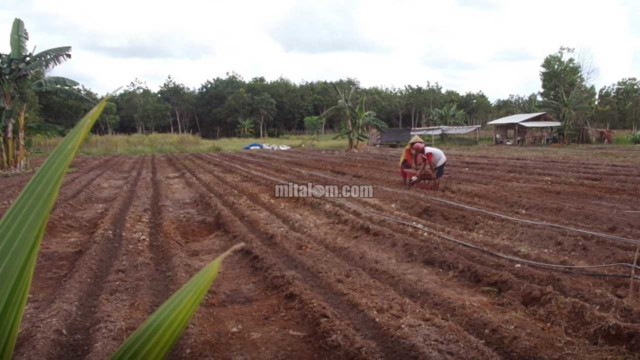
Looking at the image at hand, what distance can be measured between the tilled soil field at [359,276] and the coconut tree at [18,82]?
7.02 m

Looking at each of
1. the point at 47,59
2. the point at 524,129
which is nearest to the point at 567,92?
the point at 524,129

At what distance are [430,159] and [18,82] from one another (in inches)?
541

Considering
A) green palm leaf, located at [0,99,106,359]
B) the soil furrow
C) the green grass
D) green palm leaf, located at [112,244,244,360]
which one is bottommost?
the soil furrow

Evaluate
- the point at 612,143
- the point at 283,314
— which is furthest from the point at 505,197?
the point at 612,143

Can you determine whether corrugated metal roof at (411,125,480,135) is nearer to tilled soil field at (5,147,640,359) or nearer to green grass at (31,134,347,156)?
green grass at (31,134,347,156)

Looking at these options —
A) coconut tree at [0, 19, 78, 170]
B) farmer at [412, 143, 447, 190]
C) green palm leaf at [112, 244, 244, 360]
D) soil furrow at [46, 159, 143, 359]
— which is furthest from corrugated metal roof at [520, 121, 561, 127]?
green palm leaf at [112, 244, 244, 360]

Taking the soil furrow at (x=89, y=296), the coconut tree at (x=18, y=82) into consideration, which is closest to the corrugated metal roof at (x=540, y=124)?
the coconut tree at (x=18, y=82)

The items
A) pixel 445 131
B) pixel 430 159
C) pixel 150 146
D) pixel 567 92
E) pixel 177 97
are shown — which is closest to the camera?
pixel 430 159

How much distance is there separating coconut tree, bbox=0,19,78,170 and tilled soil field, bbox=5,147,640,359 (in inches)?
276

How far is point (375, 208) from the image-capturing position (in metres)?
8.80

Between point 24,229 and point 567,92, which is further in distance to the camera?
point 567,92

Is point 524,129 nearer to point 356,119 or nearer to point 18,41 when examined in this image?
point 356,119

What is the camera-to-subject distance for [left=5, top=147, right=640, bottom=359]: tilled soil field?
140 inches

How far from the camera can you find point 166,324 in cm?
69
